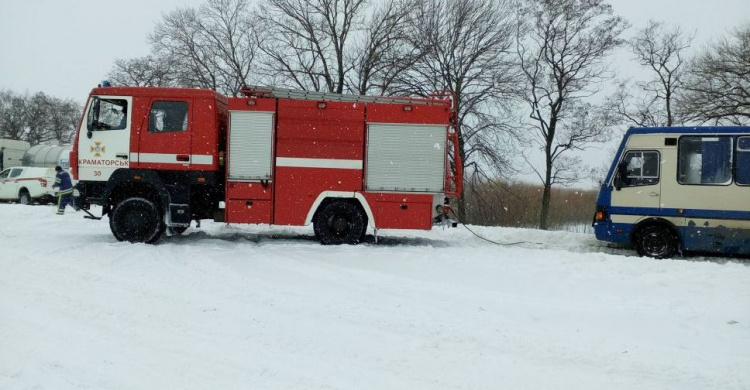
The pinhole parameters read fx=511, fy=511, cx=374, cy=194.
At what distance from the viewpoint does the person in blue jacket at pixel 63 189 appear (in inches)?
694

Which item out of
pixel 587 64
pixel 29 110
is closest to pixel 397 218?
Answer: pixel 587 64

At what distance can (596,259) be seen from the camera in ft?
31.0

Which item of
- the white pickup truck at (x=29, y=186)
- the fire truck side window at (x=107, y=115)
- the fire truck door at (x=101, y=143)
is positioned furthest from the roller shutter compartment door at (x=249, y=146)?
the white pickup truck at (x=29, y=186)

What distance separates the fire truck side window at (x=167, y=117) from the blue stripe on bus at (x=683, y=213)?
943 centimetres

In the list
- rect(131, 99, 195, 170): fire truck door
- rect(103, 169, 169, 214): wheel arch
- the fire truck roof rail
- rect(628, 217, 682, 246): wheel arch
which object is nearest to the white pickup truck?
rect(103, 169, 169, 214): wheel arch

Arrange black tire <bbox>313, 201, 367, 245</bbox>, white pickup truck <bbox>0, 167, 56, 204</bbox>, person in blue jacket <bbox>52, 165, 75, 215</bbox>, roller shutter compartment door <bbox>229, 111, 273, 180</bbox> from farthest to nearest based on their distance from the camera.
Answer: white pickup truck <bbox>0, 167, 56, 204</bbox>, person in blue jacket <bbox>52, 165, 75, 215</bbox>, black tire <bbox>313, 201, 367, 245</bbox>, roller shutter compartment door <bbox>229, 111, 273, 180</bbox>

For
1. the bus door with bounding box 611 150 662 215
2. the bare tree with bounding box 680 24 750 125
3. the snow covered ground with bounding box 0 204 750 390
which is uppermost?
the bare tree with bounding box 680 24 750 125

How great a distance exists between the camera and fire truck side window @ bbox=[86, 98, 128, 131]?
1043cm

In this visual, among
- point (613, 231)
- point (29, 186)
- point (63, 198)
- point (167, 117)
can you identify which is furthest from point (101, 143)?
point (29, 186)

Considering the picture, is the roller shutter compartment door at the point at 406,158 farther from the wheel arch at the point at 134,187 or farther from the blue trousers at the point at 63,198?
the blue trousers at the point at 63,198

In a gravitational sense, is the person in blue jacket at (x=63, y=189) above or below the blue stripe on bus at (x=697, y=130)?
below

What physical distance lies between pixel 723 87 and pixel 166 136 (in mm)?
23492

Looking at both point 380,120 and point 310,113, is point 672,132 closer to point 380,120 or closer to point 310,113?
point 380,120

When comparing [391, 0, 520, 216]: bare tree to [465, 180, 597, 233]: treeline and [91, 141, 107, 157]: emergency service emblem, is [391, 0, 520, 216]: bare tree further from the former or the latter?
[91, 141, 107, 157]: emergency service emblem
